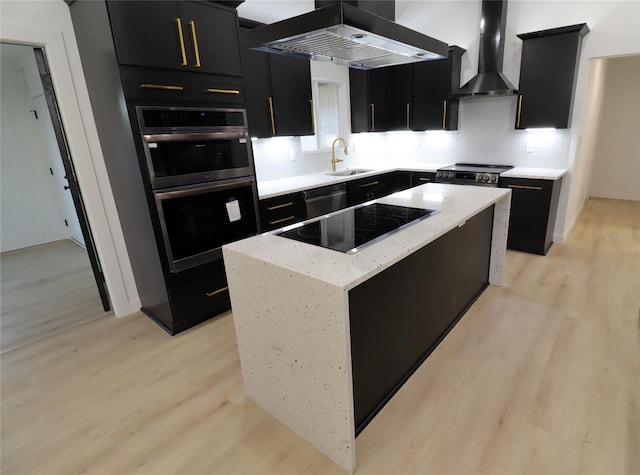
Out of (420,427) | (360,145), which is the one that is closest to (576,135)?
(360,145)

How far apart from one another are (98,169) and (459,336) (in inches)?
120

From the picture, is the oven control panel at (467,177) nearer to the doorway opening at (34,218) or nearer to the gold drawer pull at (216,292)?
the gold drawer pull at (216,292)

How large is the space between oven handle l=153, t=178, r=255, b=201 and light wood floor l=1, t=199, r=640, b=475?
1.09 meters

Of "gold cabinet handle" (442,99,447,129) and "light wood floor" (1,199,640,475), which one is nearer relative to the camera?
"light wood floor" (1,199,640,475)

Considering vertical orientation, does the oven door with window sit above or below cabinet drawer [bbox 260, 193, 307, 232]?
above

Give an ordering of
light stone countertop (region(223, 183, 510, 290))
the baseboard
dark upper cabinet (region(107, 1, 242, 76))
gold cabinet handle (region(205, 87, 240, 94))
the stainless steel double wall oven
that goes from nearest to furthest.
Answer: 1. light stone countertop (region(223, 183, 510, 290))
2. dark upper cabinet (region(107, 1, 242, 76))
3. the stainless steel double wall oven
4. gold cabinet handle (region(205, 87, 240, 94))
5. the baseboard

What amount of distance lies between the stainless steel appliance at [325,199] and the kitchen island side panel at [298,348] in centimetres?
191

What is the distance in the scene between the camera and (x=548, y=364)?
7.00 feet

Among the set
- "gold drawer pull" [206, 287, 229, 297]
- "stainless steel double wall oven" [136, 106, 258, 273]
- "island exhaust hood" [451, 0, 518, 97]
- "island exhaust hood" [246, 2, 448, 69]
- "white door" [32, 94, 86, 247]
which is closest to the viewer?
"island exhaust hood" [246, 2, 448, 69]

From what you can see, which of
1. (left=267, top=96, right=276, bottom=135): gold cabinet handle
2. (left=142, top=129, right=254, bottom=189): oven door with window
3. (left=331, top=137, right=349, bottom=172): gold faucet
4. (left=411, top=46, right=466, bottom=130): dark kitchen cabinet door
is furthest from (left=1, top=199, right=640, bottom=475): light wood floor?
(left=331, top=137, right=349, bottom=172): gold faucet

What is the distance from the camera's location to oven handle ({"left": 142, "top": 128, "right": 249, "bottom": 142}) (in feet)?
7.46

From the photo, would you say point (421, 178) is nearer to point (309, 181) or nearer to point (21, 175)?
point (309, 181)

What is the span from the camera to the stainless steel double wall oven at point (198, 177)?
232cm

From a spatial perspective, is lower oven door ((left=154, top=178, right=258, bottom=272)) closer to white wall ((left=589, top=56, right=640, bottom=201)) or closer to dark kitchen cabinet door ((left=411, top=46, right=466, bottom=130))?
dark kitchen cabinet door ((left=411, top=46, right=466, bottom=130))
